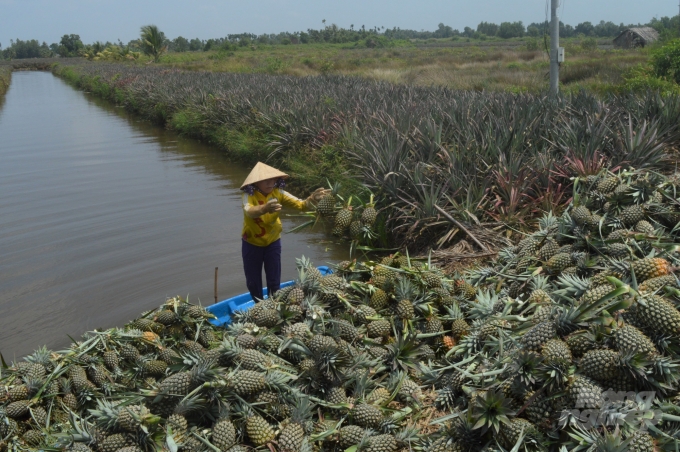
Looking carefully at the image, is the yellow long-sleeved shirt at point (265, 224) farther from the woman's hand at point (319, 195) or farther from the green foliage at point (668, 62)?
the green foliage at point (668, 62)

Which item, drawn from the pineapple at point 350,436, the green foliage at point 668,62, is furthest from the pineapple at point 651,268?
the green foliage at point 668,62

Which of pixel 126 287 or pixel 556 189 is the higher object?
pixel 556 189

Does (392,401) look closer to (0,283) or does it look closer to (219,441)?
(219,441)

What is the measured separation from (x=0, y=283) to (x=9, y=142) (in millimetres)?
13380

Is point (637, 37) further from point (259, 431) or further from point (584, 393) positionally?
point (259, 431)

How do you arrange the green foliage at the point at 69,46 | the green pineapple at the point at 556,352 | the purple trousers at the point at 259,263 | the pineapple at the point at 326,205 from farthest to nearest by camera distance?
1. the green foliage at the point at 69,46
2. the purple trousers at the point at 259,263
3. the pineapple at the point at 326,205
4. the green pineapple at the point at 556,352

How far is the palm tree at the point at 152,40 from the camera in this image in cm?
4966

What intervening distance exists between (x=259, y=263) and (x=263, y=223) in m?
0.38

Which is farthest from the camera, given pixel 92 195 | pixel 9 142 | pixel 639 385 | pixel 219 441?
pixel 9 142

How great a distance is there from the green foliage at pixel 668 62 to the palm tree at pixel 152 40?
1736 inches

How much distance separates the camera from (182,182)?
11.9 meters

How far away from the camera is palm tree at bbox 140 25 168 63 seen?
163ft

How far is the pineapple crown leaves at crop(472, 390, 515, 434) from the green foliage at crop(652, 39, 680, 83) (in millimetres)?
14661

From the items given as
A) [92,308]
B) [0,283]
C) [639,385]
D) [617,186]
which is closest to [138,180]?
[0,283]
